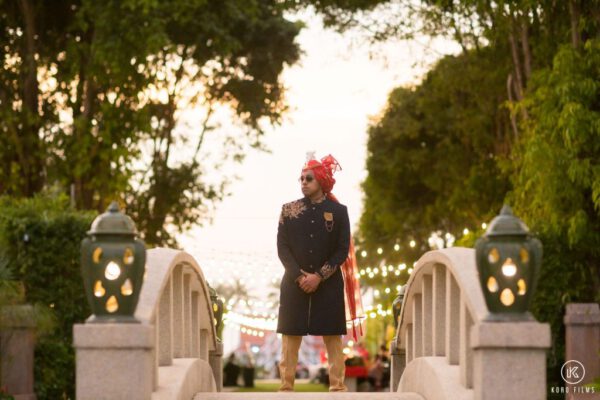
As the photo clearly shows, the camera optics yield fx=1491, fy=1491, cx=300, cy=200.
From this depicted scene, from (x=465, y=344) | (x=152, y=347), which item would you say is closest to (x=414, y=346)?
(x=465, y=344)

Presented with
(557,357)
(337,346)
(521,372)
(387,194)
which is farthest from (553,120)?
(387,194)

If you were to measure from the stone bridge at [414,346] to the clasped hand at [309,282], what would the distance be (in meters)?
0.82

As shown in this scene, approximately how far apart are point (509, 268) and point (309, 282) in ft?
13.0

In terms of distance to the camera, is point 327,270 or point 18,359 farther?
point 18,359

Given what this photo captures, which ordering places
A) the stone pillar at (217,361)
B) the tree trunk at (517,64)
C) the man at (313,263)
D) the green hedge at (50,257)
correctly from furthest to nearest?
the tree trunk at (517,64) → the green hedge at (50,257) → the stone pillar at (217,361) → the man at (313,263)

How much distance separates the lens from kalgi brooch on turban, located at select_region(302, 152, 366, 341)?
12.4m

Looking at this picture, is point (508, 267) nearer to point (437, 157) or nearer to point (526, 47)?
point (526, 47)

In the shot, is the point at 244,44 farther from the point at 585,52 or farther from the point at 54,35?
the point at 585,52

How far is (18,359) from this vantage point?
2111 cm

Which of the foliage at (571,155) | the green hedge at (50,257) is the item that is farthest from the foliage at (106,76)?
the foliage at (571,155)

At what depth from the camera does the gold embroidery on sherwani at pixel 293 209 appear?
12438mm

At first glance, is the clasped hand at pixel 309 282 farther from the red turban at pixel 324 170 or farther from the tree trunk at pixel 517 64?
the tree trunk at pixel 517 64

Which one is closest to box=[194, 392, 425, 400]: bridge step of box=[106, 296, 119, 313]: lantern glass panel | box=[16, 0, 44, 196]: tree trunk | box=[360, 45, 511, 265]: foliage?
box=[106, 296, 119, 313]: lantern glass panel

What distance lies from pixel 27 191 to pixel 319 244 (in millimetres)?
17611
